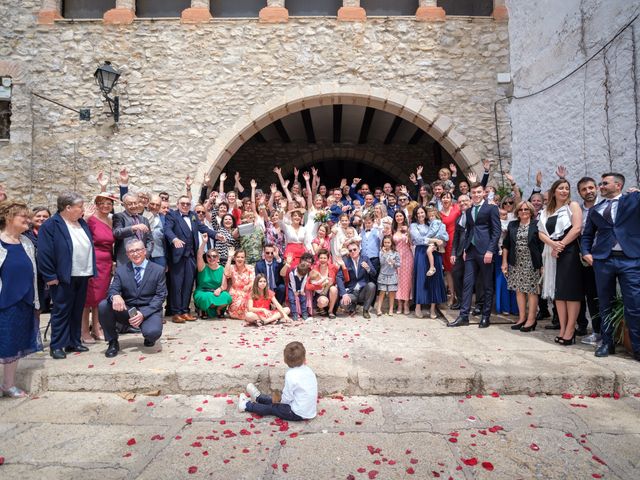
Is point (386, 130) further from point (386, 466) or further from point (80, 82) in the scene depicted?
point (386, 466)

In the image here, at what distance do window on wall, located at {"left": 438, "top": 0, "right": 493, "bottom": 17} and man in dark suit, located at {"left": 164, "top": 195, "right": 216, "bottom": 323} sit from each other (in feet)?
21.0

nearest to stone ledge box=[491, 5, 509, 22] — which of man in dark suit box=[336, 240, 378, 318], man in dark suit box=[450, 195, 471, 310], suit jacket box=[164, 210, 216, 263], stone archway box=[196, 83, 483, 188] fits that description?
stone archway box=[196, 83, 483, 188]

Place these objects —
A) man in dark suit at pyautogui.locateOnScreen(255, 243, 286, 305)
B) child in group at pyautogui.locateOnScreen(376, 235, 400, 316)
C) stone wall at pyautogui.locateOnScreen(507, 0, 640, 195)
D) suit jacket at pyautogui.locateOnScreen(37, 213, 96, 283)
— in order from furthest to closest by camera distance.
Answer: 1. child in group at pyautogui.locateOnScreen(376, 235, 400, 316)
2. man in dark suit at pyautogui.locateOnScreen(255, 243, 286, 305)
3. stone wall at pyautogui.locateOnScreen(507, 0, 640, 195)
4. suit jacket at pyautogui.locateOnScreen(37, 213, 96, 283)

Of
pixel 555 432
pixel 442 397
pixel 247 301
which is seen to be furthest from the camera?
pixel 247 301

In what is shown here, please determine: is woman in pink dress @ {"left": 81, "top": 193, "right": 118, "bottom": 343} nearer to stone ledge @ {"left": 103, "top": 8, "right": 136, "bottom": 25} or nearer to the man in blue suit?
the man in blue suit

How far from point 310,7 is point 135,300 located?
667 cm

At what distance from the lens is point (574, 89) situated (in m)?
5.88

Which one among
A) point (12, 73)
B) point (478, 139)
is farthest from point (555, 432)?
point (12, 73)

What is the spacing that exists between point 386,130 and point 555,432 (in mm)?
9957

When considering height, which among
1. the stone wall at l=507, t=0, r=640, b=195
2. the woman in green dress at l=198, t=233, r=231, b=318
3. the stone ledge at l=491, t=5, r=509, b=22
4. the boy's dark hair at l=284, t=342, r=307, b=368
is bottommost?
the boy's dark hair at l=284, t=342, r=307, b=368

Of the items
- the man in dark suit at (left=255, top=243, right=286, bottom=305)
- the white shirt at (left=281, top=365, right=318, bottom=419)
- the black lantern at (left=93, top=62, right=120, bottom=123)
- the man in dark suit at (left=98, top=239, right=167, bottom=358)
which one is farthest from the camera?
the black lantern at (left=93, top=62, right=120, bottom=123)

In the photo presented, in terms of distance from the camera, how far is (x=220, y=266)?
18.1 ft

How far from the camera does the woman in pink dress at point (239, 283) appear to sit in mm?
5293

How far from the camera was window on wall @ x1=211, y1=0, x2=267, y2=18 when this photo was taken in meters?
7.92
